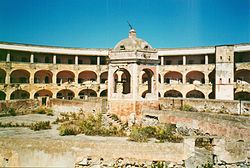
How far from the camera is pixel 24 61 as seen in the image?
40312 millimetres

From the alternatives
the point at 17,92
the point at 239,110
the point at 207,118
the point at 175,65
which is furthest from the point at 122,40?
the point at 17,92

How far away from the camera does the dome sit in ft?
68.2

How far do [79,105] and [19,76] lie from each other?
18854mm

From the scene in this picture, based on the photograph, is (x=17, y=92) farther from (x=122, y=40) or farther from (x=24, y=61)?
(x=122, y=40)

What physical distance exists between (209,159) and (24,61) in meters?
35.1

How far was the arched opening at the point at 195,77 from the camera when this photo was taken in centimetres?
4133

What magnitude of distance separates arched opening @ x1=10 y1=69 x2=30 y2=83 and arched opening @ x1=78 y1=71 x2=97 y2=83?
8574mm

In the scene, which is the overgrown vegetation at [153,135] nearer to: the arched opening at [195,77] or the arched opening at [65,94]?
the arched opening at [195,77]

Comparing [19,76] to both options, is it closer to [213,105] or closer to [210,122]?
[213,105]

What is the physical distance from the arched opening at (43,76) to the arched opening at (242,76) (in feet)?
92.5

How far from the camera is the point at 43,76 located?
140 feet

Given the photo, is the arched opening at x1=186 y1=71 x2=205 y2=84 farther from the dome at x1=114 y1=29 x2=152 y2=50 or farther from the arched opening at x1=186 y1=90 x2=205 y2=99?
the dome at x1=114 y1=29 x2=152 y2=50

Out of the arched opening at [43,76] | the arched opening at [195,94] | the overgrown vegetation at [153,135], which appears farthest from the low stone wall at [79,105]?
the arched opening at [195,94]

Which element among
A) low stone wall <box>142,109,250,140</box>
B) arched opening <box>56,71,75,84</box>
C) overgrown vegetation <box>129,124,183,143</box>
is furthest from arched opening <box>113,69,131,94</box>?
arched opening <box>56,71,75,84</box>
